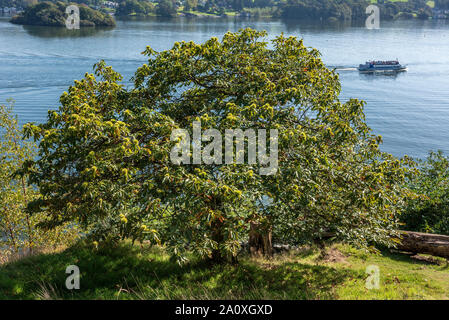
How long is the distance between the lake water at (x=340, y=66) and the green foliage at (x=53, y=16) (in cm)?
523

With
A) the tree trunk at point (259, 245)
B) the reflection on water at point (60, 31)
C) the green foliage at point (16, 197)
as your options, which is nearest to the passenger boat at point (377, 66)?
the green foliage at point (16, 197)

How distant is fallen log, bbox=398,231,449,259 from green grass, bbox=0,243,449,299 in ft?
3.64

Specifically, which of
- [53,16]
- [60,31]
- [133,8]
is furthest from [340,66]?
[133,8]

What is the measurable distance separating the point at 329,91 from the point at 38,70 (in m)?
65.6

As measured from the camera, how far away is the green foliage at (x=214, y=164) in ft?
33.7

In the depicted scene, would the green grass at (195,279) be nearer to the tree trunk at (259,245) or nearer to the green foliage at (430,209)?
the tree trunk at (259,245)

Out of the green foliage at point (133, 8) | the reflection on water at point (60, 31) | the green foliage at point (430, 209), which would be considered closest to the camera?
the green foliage at point (430, 209)

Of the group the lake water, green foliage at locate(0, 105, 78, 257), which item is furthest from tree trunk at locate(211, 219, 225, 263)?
the lake water

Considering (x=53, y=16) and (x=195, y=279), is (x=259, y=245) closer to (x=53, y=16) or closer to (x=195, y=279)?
(x=195, y=279)

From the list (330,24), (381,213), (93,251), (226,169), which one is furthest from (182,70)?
(330,24)

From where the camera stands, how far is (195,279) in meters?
12.8

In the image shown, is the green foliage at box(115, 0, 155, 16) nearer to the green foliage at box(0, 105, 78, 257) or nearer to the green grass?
the green foliage at box(0, 105, 78, 257)

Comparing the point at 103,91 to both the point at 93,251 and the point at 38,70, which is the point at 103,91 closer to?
the point at 93,251

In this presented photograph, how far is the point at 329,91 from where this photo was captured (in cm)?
1412
